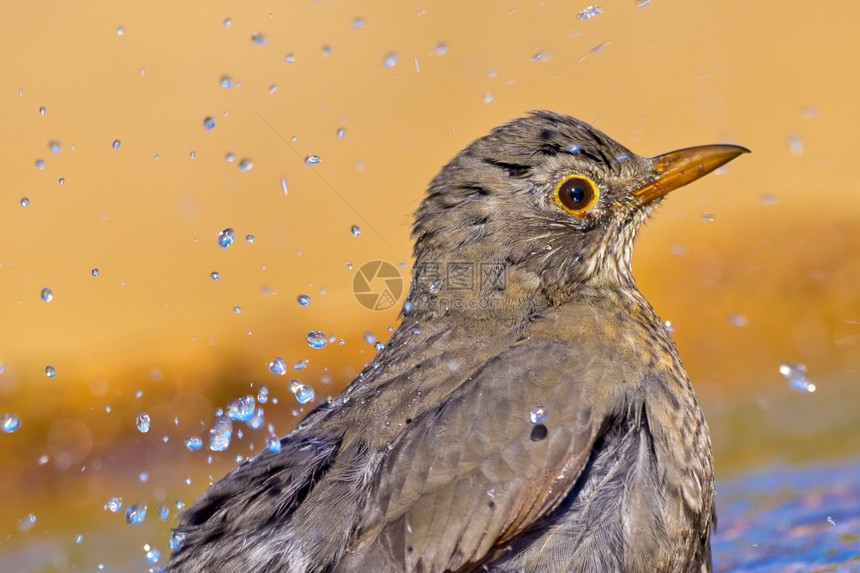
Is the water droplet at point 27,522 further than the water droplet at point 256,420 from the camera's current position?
Yes

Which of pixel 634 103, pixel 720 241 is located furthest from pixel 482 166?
pixel 634 103

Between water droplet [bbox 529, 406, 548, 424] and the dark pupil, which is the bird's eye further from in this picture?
water droplet [bbox 529, 406, 548, 424]

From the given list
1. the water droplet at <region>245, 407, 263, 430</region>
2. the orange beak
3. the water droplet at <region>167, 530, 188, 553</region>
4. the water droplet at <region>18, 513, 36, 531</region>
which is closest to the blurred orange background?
the water droplet at <region>18, 513, 36, 531</region>

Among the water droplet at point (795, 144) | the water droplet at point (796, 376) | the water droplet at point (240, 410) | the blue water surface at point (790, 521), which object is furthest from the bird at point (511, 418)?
the water droplet at point (795, 144)

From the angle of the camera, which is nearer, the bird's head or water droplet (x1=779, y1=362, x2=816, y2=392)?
the bird's head

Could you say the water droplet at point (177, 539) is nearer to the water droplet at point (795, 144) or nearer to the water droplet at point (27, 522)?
the water droplet at point (27, 522)

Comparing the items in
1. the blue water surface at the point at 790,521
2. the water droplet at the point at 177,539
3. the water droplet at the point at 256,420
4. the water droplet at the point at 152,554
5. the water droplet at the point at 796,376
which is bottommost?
the blue water surface at the point at 790,521

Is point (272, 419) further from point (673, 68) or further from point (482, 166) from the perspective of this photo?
point (673, 68)
